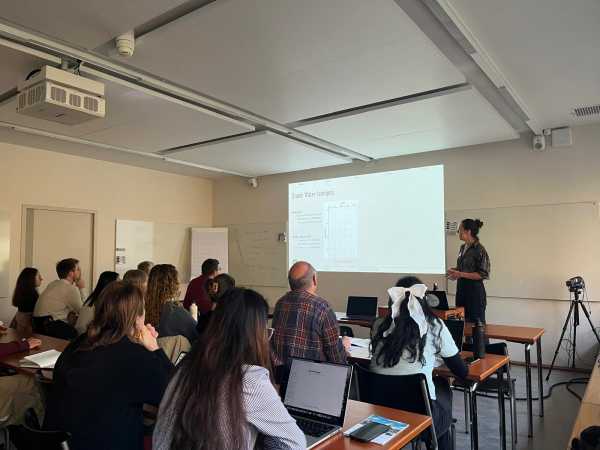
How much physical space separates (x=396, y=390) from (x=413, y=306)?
442 millimetres

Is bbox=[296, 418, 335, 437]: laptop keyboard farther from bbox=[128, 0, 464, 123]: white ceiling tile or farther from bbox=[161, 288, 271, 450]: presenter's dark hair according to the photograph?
bbox=[128, 0, 464, 123]: white ceiling tile

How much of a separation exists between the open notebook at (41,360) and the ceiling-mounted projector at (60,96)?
5.51 feet

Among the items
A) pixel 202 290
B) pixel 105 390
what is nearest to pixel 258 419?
pixel 105 390

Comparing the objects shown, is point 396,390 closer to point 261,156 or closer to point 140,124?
point 140,124

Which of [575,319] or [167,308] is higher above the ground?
[167,308]

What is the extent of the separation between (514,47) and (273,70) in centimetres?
174

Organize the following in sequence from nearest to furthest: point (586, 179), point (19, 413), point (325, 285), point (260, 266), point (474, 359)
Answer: point (19, 413), point (474, 359), point (586, 179), point (325, 285), point (260, 266)

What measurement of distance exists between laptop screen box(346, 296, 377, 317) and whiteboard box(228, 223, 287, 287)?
264cm

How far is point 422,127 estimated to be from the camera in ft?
16.8

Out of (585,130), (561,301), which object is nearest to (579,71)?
(585,130)

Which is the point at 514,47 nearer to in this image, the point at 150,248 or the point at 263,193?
the point at 263,193

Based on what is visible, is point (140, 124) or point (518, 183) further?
point (518, 183)

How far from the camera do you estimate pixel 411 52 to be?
322 cm

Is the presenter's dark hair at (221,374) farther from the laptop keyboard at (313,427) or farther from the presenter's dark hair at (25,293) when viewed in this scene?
the presenter's dark hair at (25,293)
